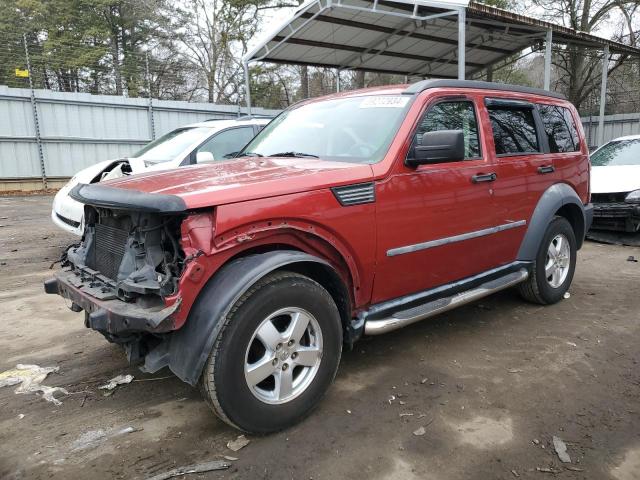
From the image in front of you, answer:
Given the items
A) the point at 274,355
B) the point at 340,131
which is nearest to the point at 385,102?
the point at 340,131

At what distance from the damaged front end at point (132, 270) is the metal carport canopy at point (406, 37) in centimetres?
768

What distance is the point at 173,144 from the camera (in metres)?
6.92

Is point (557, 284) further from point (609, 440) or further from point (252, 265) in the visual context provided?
point (252, 265)

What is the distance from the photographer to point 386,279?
3172 millimetres

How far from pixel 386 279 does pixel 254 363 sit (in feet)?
3.47

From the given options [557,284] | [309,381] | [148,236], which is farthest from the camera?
[557,284]

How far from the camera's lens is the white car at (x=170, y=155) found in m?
6.14

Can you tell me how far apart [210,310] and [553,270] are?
3630 mm

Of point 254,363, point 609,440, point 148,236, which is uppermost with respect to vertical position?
point 148,236

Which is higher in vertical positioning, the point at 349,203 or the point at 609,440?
the point at 349,203

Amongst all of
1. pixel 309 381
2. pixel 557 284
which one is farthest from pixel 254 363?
pixel 557 284

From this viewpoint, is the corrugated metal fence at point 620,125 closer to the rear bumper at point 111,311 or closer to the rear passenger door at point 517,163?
the rear passenger door at point 517,163

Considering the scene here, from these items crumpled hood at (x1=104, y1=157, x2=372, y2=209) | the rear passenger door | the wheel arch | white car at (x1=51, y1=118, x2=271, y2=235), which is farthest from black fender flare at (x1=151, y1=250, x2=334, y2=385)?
white car at (x1=51, y1=118, x2=271, y2=235)

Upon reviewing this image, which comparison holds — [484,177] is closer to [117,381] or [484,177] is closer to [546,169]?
[546,169]
